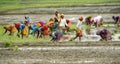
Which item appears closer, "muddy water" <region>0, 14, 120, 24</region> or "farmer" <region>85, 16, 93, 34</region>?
"farmer" <region>85, 16, 93, 34</region>

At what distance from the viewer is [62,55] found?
16906 mm

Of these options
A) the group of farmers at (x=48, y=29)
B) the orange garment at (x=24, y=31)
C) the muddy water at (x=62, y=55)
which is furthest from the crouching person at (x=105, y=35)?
the orange garment at (x=24, y=31)

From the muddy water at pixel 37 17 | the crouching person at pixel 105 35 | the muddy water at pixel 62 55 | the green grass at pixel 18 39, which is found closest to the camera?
the muddy water at pixel 62 55

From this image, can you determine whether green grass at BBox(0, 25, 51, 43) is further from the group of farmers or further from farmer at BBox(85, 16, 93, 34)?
farmer at BBox(85, 16, 93, 34)

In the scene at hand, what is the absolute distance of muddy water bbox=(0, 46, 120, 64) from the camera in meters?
15.8

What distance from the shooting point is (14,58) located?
54.6 feet

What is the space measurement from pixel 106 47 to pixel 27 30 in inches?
233

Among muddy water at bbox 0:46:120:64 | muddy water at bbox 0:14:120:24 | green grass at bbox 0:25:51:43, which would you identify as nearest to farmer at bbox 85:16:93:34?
green grass at bbox 0:25:51:43

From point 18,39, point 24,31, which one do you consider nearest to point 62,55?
point 18,39

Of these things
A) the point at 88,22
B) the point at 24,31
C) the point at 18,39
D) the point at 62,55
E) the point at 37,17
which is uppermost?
the point at 62,55

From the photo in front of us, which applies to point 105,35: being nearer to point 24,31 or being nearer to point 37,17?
point 24,31

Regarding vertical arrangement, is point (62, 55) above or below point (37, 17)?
above

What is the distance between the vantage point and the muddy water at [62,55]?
1584cm

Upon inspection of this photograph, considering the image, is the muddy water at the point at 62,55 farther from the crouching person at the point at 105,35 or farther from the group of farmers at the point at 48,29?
the group of farmers at the point at 48,29
